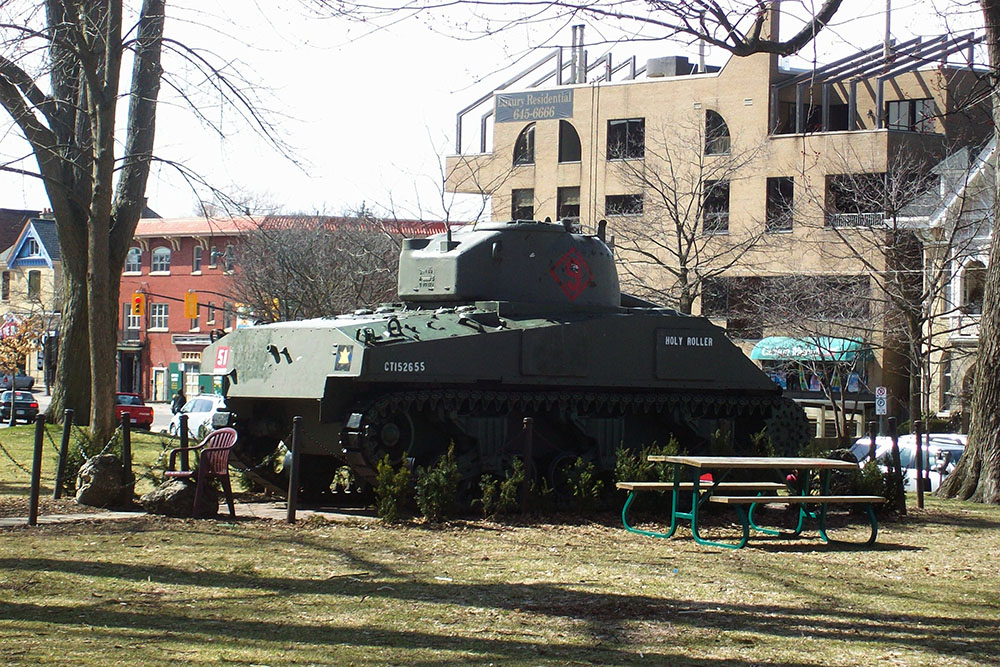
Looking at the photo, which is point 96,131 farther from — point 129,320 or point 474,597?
point 129,320

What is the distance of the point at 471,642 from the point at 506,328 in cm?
759

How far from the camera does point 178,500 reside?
1291 cm

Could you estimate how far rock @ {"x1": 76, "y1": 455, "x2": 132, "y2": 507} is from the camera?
1341cm

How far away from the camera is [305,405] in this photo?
592 inches

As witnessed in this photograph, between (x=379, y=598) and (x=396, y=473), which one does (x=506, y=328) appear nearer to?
(x=396, y=473)

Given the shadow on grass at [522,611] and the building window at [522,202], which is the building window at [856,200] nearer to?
the building window at [522,202]

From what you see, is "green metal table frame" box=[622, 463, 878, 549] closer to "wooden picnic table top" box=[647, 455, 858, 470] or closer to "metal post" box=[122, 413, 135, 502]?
"wooden picnic table top" box=[647, 455, 858, 470]

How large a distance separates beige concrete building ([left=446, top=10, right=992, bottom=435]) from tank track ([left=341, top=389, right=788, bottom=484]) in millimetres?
14545

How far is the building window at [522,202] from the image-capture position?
5125cm

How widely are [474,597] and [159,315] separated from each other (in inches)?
2561

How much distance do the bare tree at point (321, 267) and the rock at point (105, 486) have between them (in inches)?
843

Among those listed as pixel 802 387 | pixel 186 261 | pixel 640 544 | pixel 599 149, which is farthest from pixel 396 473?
pixel 186 261

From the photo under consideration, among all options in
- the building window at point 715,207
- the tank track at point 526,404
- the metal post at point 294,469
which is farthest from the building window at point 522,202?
the metal post at point 294,469

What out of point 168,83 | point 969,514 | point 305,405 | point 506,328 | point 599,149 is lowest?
point 969,514
